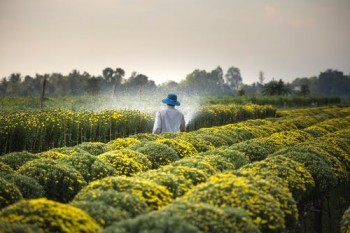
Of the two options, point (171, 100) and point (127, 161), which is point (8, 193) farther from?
point (171, 100)

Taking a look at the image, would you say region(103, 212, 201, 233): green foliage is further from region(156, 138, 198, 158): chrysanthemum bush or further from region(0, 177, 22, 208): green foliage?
region(156, 138, 198, 158): chrysanthemum bush

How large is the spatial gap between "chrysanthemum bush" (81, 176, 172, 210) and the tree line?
1468cm

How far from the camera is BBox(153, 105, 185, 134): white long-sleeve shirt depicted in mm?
12727

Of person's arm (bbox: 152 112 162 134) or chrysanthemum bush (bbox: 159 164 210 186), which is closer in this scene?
chrysanthemum bush (bbox: 159 164 210 186)

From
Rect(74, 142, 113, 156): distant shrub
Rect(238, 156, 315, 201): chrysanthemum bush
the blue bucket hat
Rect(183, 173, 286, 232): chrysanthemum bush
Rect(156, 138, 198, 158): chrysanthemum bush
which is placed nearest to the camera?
Rect(183, 173, 286, 232): chrysanthemum bush

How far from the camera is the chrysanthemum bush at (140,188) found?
5.77m

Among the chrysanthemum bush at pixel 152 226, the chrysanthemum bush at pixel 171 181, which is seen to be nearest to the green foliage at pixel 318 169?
the chrysanthemum bush at pixel 171 181

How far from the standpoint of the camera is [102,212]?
4910 mm

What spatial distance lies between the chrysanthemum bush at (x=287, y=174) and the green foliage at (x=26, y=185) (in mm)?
3299

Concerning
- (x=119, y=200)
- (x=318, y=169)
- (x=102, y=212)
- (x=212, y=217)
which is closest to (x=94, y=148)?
(x=119, y=200)

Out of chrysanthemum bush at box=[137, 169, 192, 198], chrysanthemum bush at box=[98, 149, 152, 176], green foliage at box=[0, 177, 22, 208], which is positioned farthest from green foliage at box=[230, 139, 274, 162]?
green foliage at box=[0, 177, 22, 208]

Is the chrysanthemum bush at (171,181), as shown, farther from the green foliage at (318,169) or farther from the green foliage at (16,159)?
the green foliage at (318,169)

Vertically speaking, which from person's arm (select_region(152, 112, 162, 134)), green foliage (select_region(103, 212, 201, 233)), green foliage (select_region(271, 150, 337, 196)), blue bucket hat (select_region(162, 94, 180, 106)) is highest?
blue bucket hat (select_region(162, 94, 180, 106))

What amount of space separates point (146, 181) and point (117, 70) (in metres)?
71.9
